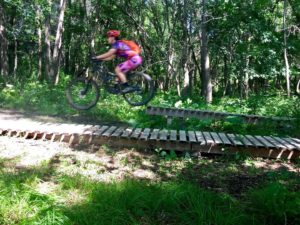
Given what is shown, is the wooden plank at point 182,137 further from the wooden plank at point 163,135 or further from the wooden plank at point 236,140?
the wooden plank at point 236,140

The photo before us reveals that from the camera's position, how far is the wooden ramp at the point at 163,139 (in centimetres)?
730

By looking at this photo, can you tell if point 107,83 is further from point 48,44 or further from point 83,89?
point 48,44

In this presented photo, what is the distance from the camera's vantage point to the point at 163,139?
7438mm

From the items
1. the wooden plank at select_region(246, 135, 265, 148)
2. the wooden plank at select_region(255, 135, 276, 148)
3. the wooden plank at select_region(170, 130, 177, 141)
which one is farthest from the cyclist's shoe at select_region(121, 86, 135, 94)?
the wooden plank at select_region(255, 135, 276, 148)

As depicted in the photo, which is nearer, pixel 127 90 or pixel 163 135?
pixel 127 90

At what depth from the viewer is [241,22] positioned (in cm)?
1877

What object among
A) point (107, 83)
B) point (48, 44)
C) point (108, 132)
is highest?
point (48, 44)

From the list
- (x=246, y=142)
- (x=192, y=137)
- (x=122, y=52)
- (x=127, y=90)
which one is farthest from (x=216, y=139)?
(x=122, y=52)

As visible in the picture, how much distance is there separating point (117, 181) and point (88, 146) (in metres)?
2.18

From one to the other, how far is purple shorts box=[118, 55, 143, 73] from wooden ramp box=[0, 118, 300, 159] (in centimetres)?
146

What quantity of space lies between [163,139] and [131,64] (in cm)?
175

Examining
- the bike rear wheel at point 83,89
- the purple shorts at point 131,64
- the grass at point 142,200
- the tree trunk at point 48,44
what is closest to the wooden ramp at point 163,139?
the bike rear wheel at point 83,89

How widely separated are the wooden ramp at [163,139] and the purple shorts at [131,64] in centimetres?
146

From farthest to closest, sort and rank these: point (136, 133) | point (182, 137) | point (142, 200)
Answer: point (136, 133)
point (182, 137)
point (142, 200)
